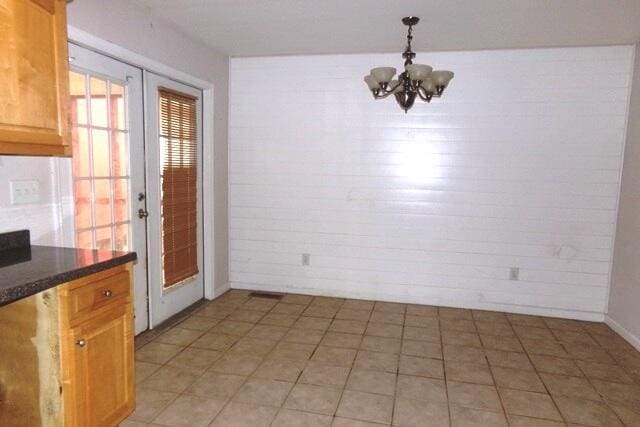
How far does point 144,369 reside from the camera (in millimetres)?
2816

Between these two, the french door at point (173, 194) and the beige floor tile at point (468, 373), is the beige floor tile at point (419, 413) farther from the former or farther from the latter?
the french door at point (173, 194)

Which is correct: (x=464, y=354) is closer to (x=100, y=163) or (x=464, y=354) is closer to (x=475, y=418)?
(x=475, y=418)

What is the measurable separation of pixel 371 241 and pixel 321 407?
215 centimetres

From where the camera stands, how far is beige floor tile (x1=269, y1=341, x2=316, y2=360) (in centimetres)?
307

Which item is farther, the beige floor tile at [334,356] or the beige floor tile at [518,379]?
the beige floor tile at [334,356]

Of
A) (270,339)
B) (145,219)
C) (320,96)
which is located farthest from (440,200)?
(145,219)

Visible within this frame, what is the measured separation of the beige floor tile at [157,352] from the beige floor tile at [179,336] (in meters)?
0.06

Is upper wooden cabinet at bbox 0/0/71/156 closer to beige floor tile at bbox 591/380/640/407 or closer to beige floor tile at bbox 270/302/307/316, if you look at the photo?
beige floor tile at bbox 270/302/307/316

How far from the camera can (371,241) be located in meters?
4.34

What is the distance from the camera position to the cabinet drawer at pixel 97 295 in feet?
5.62

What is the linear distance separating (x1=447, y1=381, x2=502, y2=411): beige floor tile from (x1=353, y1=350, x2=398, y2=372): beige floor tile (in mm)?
415

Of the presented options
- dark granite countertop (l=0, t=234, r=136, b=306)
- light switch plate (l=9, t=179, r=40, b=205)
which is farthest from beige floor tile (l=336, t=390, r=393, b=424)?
light switch plate (l=9, t=179, r=40, b=205)

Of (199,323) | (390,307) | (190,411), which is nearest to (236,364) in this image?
(190,411)

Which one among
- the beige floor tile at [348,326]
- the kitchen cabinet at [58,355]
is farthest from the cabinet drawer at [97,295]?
the beige floor tile at [348,326]
